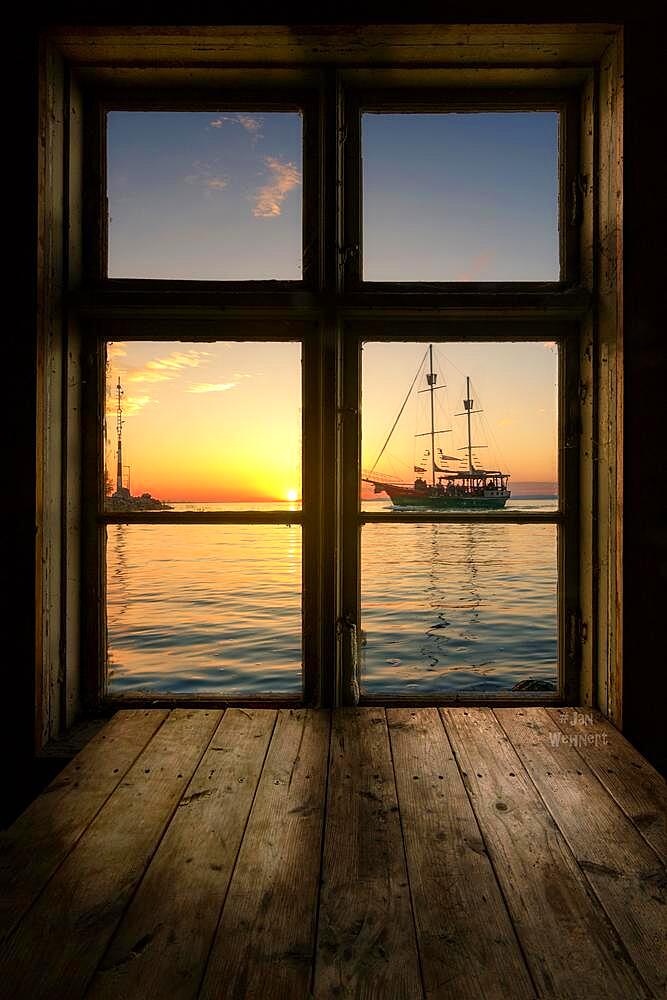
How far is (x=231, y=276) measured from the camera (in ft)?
7.03

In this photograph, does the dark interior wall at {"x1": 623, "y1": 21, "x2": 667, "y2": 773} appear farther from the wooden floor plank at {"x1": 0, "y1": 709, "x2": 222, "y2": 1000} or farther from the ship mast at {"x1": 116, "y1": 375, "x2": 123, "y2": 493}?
the ship mast at {"x1": 116, "y1": 375, "x2": 123, "y2": 493}

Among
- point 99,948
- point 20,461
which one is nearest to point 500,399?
point 20,461

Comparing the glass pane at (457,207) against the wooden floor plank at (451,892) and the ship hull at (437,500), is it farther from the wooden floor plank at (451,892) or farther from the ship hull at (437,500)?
the wooden floor plank at (451,892)

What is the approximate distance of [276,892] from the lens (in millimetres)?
1142

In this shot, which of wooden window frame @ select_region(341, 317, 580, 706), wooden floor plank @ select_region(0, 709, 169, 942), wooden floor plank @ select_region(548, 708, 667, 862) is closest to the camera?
wooden floor plank @ select_region(0, 709, 169, 942)

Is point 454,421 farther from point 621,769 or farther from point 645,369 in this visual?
point 621,769

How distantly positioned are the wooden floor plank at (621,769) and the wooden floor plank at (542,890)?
0.20m

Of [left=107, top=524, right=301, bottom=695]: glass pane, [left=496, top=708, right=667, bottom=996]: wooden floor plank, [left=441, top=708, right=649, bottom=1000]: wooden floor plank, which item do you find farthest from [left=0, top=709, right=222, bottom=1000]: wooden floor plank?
[left=496, top=708, right=667, bottom=996]: wooden floor plank

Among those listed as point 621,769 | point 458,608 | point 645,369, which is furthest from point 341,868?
point 645,369

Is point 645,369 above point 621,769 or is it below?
above

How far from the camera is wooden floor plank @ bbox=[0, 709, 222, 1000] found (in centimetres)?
97

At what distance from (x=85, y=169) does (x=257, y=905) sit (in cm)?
226

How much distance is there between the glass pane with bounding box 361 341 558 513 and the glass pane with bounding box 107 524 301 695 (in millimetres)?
428

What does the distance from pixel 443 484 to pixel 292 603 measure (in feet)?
2.20
